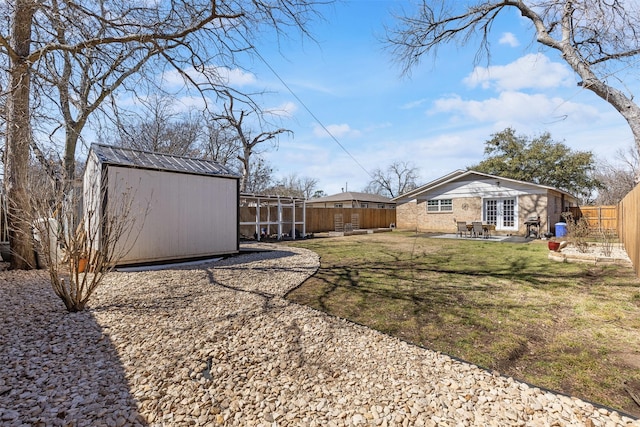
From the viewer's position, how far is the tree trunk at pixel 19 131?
5.64 metres

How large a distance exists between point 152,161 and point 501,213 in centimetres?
1801

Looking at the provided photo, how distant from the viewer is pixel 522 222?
16.7 metres

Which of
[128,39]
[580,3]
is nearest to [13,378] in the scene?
[128,39]

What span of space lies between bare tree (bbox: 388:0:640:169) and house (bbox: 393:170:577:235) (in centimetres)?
Answer: 938

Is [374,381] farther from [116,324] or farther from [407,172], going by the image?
[407,172]

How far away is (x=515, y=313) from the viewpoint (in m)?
4.43

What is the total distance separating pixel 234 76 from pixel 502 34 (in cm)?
881

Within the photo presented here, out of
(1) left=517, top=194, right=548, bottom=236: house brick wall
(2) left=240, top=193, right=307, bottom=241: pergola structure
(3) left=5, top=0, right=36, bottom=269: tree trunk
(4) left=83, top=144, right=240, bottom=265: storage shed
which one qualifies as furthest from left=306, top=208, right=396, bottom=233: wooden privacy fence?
(3) left=5, top=0, right=36, bottom=269: tree trunk

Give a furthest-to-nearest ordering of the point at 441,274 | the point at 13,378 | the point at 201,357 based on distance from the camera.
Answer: the point at 441,274 → the point at 201,357 → the point at 13,378

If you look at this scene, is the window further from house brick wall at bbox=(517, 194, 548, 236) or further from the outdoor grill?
the outdoor grill

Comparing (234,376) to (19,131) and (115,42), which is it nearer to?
(115,42)

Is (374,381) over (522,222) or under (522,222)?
under

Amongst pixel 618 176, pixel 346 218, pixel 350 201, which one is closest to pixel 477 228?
pixel 346 218

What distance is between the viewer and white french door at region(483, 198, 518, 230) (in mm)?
17266
